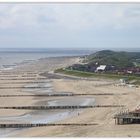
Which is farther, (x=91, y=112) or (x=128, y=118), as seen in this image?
(x=91, y=112)

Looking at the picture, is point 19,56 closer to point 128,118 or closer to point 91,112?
point 91,112

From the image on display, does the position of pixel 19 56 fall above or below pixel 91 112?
below

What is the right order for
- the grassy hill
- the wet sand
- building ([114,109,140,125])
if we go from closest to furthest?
the wet sand
building ([114,109,140,125])
the grassy hill

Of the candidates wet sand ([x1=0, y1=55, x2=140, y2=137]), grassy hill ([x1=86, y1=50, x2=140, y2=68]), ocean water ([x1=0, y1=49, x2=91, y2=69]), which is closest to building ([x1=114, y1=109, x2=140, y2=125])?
wet sand ([x1=0, y1=55, x2=140, y2=137])

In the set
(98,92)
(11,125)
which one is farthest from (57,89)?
(11,125)

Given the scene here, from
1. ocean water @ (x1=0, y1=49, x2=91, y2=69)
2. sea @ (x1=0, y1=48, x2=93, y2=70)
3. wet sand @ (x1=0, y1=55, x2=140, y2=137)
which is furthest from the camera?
ocean water @ (x1=0, y1=49, x2=91, y2=69)

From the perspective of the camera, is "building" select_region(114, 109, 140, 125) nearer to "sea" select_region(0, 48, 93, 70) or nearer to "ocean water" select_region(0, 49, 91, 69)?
"sea" select_region(0, 48, 93, 70)

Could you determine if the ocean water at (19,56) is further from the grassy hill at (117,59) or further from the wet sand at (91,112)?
the wet sand at (91,112)

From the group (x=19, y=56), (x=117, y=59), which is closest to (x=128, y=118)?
(x=117, y=59)

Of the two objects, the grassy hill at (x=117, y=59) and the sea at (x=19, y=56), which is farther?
the sea at (x=19, y=56)

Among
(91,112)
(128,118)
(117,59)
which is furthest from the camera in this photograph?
(117,59)

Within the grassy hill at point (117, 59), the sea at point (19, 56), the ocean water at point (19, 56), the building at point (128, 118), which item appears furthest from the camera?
the ocean water at point (19, 56)

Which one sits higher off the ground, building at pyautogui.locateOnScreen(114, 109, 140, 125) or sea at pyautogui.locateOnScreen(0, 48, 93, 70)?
building at pyautogui.locateOnScreen(114, 109, 140, 125)

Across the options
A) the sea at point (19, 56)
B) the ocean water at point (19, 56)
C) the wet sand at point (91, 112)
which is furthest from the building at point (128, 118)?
the ocean water at point (19, 56)
